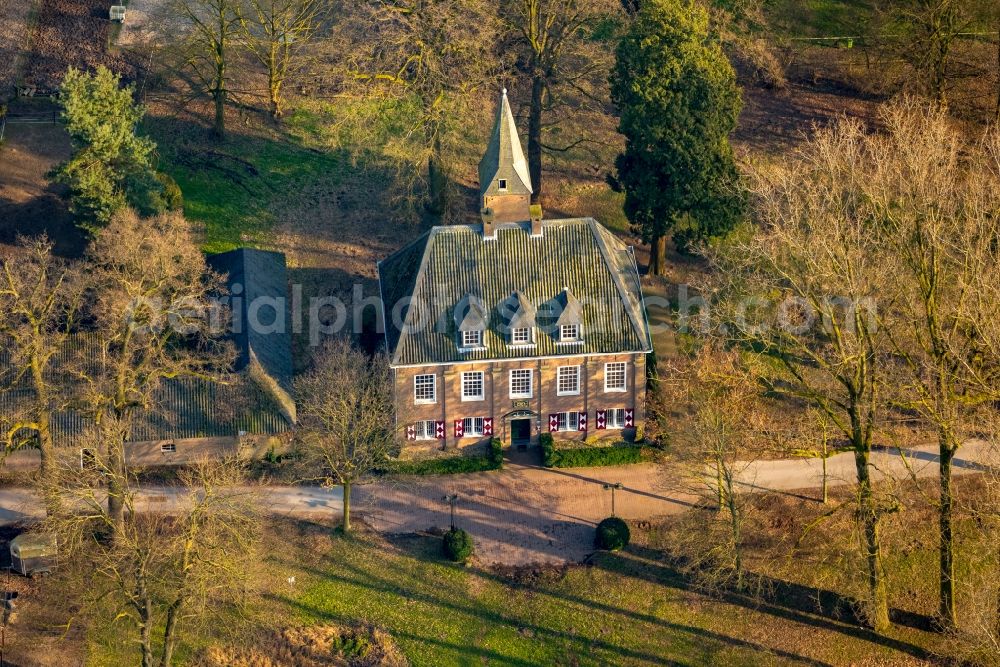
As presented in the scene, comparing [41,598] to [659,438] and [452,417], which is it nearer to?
[452,417]

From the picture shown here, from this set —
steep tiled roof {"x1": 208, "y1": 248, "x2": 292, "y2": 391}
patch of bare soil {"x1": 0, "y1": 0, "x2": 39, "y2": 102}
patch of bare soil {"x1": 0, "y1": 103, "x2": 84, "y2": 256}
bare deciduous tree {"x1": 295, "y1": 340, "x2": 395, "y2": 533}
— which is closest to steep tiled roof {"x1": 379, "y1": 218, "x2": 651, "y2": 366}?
bare deciduous tree {"x1": 295, "y1": 340, "x2": 395, "y2": 533}

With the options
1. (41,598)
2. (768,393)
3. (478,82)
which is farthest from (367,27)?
(41,598)

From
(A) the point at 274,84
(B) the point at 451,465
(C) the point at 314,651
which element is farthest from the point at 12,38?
(C) the point at 314,651

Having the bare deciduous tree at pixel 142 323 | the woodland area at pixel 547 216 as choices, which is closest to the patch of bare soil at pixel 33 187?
the woodland area at pixel 547 216

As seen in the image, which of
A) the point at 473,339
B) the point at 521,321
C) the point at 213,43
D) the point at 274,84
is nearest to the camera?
the point at 521,321

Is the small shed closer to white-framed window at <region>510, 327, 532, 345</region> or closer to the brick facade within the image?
the brick facade

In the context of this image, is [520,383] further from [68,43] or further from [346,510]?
[68,43]

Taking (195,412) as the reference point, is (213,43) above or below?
above
